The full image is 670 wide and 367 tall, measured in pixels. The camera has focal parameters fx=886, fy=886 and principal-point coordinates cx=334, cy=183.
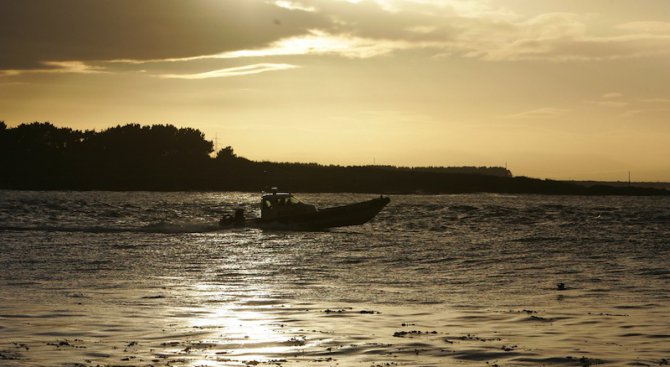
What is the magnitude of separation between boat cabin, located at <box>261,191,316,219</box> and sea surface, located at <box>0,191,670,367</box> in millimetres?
10414

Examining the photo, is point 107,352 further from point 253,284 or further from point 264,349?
point 253,284

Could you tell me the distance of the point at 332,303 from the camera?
2092cm

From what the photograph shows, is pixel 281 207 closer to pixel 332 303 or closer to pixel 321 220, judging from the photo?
pixel 321 220

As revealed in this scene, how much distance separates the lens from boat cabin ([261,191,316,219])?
54.6 m

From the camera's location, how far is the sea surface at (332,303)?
47.3ft

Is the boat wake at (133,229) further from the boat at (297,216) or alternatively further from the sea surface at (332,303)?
the sea surface at (332,303)

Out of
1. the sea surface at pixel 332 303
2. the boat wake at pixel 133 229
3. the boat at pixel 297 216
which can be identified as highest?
the boat at pixel 297 216

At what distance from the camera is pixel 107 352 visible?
14.3m

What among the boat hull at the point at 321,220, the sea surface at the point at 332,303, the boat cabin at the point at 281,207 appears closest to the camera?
the sea surface at the point at 332,303

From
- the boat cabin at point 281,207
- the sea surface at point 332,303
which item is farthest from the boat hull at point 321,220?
the sea surface at point 332,303

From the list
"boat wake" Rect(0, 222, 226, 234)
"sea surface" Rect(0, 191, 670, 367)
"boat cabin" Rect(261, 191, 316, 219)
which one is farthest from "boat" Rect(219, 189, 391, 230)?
"sea surface" Rect(0, 191, 670, 367)

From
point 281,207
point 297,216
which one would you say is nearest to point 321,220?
point 297,216

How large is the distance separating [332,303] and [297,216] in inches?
1320

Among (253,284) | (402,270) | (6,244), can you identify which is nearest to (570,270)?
(402,270)
